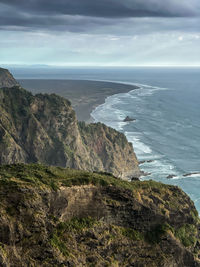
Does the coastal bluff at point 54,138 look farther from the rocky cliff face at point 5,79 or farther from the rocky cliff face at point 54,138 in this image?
the rocky cliff face at point 5,79

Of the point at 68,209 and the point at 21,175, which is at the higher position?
the point at 21,175

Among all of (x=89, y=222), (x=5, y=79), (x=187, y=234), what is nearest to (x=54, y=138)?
(x=187, y=234)

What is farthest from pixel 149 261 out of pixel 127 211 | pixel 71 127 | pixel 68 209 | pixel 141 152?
pixel 141 152

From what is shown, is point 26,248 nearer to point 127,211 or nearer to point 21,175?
point 21,175

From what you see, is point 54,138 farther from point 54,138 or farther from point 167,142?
point 167,142

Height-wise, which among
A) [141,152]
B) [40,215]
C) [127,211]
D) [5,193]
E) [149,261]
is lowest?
[141,152]

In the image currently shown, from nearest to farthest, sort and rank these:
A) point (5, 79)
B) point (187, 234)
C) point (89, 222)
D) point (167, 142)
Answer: point (89, 222)
point (187, 234)
point (167, 142)
point (5, 79)

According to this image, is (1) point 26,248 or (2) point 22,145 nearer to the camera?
(1) point 26,248

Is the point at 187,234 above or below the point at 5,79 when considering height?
below
